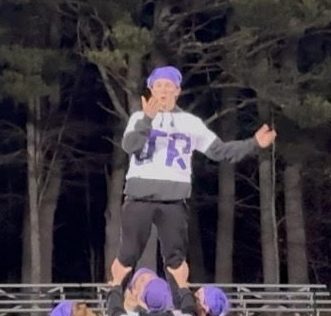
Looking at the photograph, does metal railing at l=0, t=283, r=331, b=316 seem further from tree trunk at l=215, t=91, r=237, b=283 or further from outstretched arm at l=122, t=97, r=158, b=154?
outstretched arm at l=122, t=97, r=158, b=154

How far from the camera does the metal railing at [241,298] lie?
77.5 ft

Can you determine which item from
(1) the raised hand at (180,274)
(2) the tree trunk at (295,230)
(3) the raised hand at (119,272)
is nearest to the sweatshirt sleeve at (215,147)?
(1) the raised hand at (180,274)

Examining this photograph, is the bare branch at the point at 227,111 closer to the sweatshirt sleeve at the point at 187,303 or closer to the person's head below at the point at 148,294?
the sweatshirt sleeve at the point at 187,303

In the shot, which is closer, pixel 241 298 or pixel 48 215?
pixel 241 298

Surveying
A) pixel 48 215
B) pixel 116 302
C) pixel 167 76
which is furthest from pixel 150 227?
pixel 48 215

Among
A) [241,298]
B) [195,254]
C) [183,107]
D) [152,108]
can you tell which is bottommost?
[152,108]

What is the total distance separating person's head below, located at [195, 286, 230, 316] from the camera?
368 inches

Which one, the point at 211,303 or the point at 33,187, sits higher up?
the point at 33,187

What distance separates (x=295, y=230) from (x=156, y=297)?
2164cm

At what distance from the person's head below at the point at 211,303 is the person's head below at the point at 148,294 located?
211 millimetres

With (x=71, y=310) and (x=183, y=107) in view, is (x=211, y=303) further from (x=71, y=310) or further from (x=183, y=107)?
(x=183, y=107)

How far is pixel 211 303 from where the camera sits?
938 cm

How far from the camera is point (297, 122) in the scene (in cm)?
2531

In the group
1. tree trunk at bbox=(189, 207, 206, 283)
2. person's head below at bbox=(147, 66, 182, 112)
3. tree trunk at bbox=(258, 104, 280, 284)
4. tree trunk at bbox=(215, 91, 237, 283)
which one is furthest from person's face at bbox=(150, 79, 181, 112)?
tree trunk at bbox=(189, 207, 206, 283)
